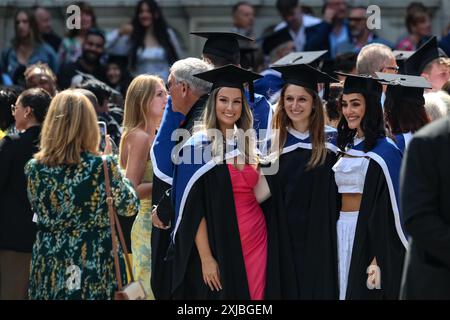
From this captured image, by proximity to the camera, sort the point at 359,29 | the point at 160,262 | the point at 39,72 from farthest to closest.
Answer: the point at 359,29
the point at 39,72
the point at 160,262

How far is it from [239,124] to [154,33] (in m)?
5.26

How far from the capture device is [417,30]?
12414 millimetres

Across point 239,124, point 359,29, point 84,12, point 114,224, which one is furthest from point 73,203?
point 84,12

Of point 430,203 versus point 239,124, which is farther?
point 239,124

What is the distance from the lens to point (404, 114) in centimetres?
775

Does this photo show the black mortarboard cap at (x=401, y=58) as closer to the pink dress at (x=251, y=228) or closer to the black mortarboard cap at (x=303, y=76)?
the black mortarboard cap at (x=303, y=76)

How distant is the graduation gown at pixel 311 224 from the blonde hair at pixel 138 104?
1.46 metres

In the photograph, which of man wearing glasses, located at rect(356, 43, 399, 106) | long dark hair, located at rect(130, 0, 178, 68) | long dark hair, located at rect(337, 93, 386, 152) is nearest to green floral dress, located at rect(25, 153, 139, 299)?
long dark hair, located at rect(337, 93, 386, 152)

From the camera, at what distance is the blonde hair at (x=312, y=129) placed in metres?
7.47

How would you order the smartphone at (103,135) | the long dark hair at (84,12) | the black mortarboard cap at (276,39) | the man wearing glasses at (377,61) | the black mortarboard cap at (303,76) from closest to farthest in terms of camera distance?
the black mortarboard cap at (303,76) → the man wearing glasses at (377,61) → the smartphone at (103,135) → the black mortarboard cap at (276,39) → the long dark hair at (84,12)

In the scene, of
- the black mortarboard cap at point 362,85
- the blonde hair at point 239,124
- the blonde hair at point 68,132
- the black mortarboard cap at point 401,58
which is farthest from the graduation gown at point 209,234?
the black mortarboard cap at point 401,58

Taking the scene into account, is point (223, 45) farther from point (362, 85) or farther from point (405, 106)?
point (405, 106)

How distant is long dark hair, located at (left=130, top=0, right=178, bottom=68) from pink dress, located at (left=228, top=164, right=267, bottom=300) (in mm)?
5322

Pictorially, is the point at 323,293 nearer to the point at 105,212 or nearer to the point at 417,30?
the point at 105,212
